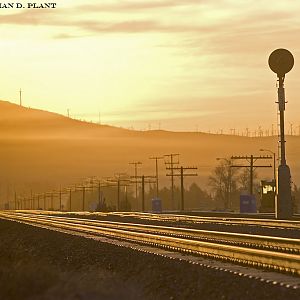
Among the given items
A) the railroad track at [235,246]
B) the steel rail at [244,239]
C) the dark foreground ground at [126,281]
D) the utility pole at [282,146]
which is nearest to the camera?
the dark foreground ground at [126,281]

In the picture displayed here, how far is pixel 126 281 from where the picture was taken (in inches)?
812

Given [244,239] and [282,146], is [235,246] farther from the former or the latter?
[282,146]

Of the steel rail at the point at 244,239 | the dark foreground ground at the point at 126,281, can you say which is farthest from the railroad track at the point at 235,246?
the dark foreground ground at the point at 126,281

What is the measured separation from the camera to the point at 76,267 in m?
26.3

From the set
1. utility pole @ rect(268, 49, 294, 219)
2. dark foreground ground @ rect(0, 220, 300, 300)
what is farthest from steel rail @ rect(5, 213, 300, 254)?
utility pole @ rect(268, 49, 294, 219)

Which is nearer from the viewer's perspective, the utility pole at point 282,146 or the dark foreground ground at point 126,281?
the dark foreground ground at point 126,281

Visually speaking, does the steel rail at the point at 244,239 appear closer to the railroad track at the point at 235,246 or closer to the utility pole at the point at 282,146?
the railroad track at the point at 235,246

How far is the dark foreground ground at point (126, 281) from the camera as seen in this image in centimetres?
1599

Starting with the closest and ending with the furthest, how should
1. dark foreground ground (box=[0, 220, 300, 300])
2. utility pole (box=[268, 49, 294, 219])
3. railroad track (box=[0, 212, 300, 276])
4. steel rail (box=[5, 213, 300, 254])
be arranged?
dark foreground ground (box=[0, 220, 300, 300])
railroad track (box=[0, 212, 300, 276])
steel rail (box=[5, 213, 300, 254])
utility pole (box=[268, 49, 294, 219])

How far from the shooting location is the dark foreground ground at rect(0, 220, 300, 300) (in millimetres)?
15992

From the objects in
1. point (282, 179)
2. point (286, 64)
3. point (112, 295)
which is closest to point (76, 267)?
point (112, 295)

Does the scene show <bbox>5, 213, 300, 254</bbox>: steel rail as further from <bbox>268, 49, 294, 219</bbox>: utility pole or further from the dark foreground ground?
<bbox>268, 49, 294, 219</bbox>: utility pole

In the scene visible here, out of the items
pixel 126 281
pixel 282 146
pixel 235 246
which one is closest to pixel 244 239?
pixel 235 246

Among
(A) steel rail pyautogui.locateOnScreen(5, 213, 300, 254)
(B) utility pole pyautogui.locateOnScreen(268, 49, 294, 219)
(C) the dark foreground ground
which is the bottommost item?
(C) the dark foreground ground
